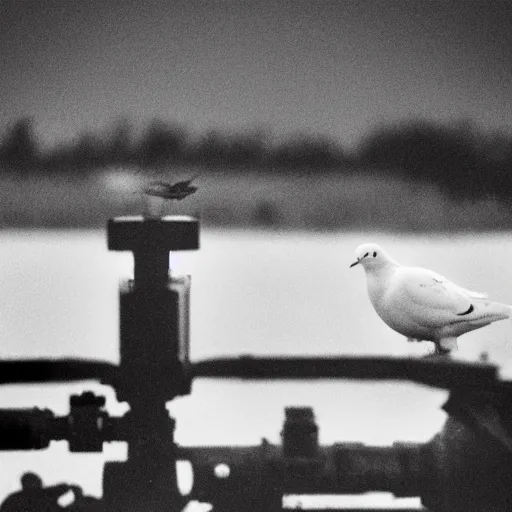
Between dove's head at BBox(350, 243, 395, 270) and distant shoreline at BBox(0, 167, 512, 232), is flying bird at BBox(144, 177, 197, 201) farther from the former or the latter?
dove's head at BBox(350, 243, 395, 270)

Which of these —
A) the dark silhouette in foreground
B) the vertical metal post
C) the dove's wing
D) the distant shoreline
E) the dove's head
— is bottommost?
the dark silhouette in foreground

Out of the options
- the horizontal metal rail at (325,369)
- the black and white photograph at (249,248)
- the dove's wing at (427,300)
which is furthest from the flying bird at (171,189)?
the dove's wing at (427,300)

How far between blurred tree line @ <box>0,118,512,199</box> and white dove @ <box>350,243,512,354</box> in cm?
26

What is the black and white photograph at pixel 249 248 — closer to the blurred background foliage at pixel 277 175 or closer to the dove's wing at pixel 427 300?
the blurred background foliage at pixel 277 175

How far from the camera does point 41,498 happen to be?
174 centimetres

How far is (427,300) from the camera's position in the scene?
157 centimetres

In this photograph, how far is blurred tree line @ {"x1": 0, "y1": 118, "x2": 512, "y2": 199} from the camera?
5.65 feet

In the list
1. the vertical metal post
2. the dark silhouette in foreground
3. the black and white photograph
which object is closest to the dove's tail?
the black and white photograph

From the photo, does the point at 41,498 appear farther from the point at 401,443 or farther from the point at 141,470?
the point at 401,443

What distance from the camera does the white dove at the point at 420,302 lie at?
157cm

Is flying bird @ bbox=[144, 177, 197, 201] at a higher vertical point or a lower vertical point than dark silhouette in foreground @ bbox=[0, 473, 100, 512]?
higher

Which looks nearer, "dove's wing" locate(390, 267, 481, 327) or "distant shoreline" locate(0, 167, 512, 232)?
Answer: "dove's wing" locate(390, 267, 481, 327)

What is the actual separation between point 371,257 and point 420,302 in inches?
5.2

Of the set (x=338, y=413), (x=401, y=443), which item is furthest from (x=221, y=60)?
(x=401, y=443)
